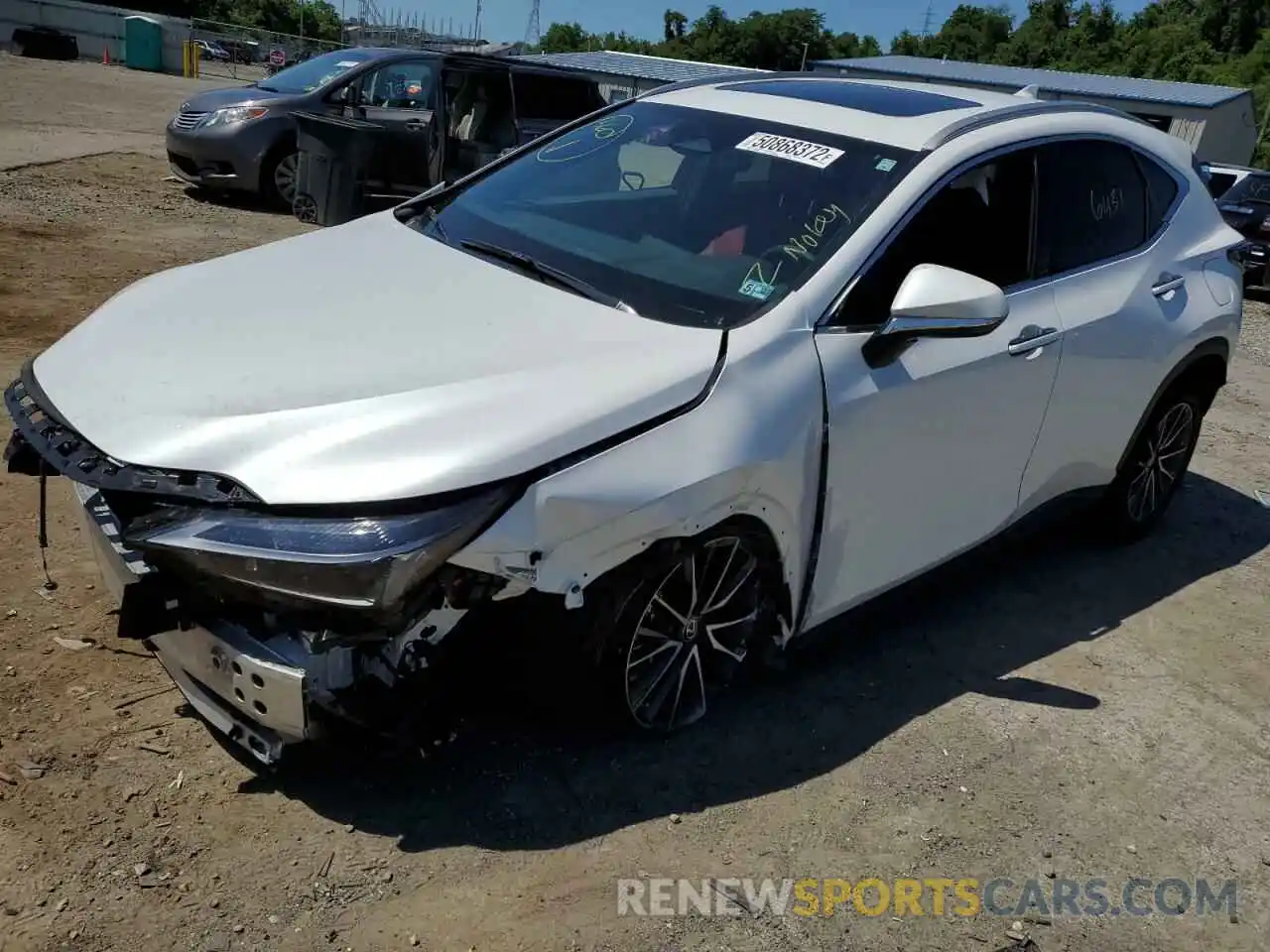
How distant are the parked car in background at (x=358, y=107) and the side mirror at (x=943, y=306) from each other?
7.51 meters

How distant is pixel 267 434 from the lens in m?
2.49

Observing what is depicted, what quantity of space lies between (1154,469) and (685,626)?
292cm

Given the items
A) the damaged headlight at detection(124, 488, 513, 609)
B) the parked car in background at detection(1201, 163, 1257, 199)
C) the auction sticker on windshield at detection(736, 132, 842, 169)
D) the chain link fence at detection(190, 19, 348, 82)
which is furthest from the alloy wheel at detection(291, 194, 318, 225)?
the chain link fence at detection(190, 19, 348, 82)

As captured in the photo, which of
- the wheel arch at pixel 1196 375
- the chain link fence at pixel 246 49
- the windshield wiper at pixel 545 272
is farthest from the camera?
the chain link fence at pixel 246 49

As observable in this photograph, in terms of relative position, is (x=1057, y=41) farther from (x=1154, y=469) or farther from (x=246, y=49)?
(x=1154, y=469)

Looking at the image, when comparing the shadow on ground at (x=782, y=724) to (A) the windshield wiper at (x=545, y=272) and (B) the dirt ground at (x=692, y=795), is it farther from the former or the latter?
(A) the windshield wiper at (x=545, y=272)

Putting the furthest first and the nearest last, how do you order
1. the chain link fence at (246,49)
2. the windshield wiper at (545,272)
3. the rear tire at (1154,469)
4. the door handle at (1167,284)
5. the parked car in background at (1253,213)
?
the chain link fence at (246,49) → the parked car in background at (1253,213) → the rear tire at (1154,469) → the door handle at (1167,284) → the windshield wiper at (545,272)

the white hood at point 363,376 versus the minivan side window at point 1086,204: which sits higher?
the minivan side window at point 1086,204

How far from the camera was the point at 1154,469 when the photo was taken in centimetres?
495

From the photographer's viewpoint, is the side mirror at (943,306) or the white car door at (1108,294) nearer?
the side mirror at (943,306)

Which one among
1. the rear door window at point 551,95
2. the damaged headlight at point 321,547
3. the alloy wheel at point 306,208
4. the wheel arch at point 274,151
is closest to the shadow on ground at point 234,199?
the wheel arch at point 274,151

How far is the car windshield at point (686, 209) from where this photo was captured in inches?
126

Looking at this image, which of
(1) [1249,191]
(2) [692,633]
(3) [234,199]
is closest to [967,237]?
(2) [692,633]

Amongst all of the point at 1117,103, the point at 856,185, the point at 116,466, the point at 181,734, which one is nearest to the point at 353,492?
the point at 116,466
